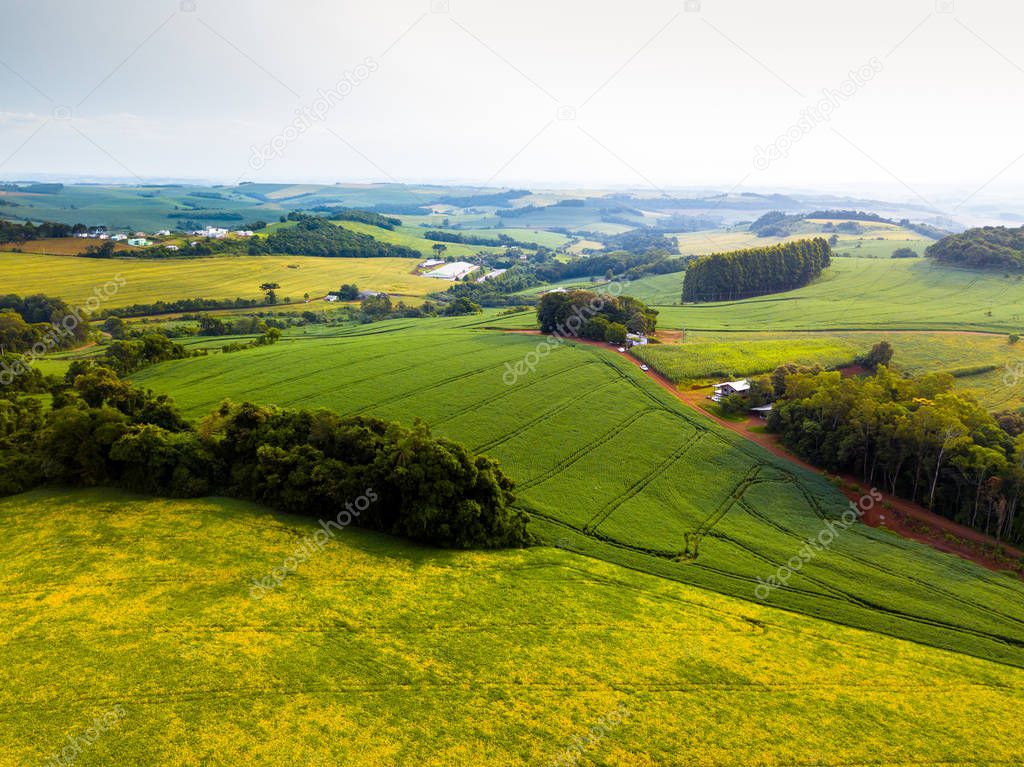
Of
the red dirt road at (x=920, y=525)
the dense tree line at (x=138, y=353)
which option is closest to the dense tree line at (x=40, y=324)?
the dense tree line at (x=138, y=353)

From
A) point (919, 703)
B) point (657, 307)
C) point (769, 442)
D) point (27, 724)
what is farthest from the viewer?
point (657, 307)

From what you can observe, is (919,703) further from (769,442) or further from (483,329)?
(483,329)

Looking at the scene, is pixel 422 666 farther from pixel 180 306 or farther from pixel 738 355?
pixel 180 306

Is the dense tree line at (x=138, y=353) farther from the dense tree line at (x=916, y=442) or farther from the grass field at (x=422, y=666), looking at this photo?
the dense tree line at (x=916, y=442)

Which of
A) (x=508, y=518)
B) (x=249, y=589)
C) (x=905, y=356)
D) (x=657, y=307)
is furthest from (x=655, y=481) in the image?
(x=657, y=307)

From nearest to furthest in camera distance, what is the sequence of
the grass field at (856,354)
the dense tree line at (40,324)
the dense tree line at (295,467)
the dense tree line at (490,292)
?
the dense tree line at (295,467), the grass field at (856,354), the dense tree line at (40,324), the dense tree line at (490,292)

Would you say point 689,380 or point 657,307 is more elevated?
point 657,307
